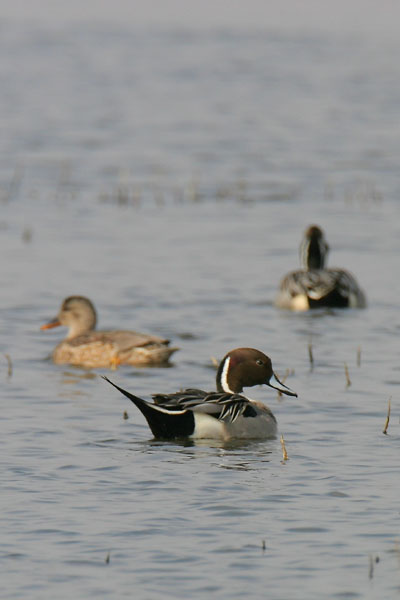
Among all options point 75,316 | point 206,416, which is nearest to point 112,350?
point 75,316

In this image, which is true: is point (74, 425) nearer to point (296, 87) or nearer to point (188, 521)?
point (188, 521)

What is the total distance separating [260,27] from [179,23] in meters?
3.46

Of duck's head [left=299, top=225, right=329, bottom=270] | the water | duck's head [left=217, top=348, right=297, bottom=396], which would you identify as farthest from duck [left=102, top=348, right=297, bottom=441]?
duck's head [left=299, top=225, right=329, bottom=270]

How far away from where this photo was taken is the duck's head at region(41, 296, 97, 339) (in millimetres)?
14445

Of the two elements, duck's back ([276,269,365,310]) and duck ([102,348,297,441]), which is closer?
duck ([102,348,297,441])

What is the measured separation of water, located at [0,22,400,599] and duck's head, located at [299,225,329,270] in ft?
2.29

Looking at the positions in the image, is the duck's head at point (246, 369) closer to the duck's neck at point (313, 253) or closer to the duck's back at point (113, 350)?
the duck's back at point (113, 350)

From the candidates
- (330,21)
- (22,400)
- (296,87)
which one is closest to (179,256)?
(22,400)

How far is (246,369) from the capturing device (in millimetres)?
10922

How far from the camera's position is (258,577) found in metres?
7.19

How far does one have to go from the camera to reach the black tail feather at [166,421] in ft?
32.8

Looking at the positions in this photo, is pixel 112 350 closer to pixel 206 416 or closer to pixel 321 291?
pixel 206 416

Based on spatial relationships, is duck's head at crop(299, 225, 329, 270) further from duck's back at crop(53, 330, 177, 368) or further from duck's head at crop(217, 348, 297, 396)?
duck's head at crop(217, 348, 297, 396)

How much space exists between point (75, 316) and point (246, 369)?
4.00 m
